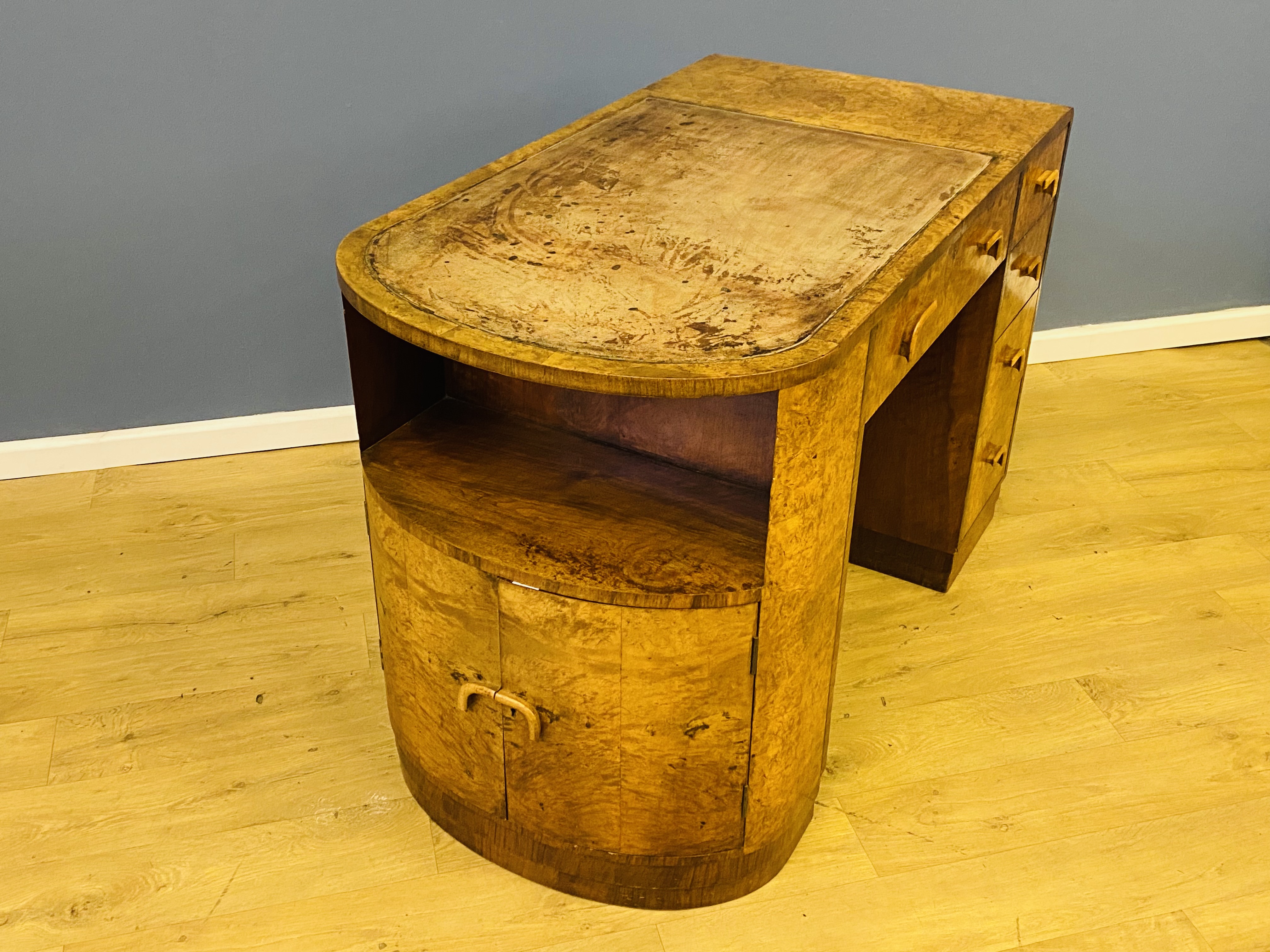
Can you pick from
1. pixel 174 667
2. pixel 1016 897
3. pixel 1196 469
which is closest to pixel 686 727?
pixel 1016 897

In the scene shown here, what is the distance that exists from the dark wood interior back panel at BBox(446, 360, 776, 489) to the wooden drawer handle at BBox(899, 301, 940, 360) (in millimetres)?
159

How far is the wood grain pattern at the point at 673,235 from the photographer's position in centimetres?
126

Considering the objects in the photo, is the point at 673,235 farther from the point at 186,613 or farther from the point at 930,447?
the point at 186,613

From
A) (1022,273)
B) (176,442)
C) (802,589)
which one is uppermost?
(1022,273)

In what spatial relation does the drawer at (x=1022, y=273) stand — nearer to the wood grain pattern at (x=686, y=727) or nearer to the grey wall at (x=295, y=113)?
the grey wall at (x=295, y=113)

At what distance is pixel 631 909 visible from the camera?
5.09 feet

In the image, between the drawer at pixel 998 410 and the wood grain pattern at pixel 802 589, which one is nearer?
the wood grain pattern at pixel 802 589

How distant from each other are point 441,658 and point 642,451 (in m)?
0.36

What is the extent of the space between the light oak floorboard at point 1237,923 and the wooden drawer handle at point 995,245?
889 mm

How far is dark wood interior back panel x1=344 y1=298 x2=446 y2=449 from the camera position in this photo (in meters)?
1.45

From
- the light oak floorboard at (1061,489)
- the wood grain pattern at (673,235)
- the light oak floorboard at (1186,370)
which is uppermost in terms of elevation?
the wood grain pattern at (673,235)

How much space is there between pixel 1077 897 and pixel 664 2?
1.64 meters

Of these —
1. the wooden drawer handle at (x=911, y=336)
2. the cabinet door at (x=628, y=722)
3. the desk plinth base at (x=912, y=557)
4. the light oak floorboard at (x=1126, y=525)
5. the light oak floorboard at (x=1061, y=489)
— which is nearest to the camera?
the cabinet door at (x=628, y=722)

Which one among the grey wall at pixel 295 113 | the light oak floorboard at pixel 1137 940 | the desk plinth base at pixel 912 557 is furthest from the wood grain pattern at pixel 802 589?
the grey wall at pixel 295 113
